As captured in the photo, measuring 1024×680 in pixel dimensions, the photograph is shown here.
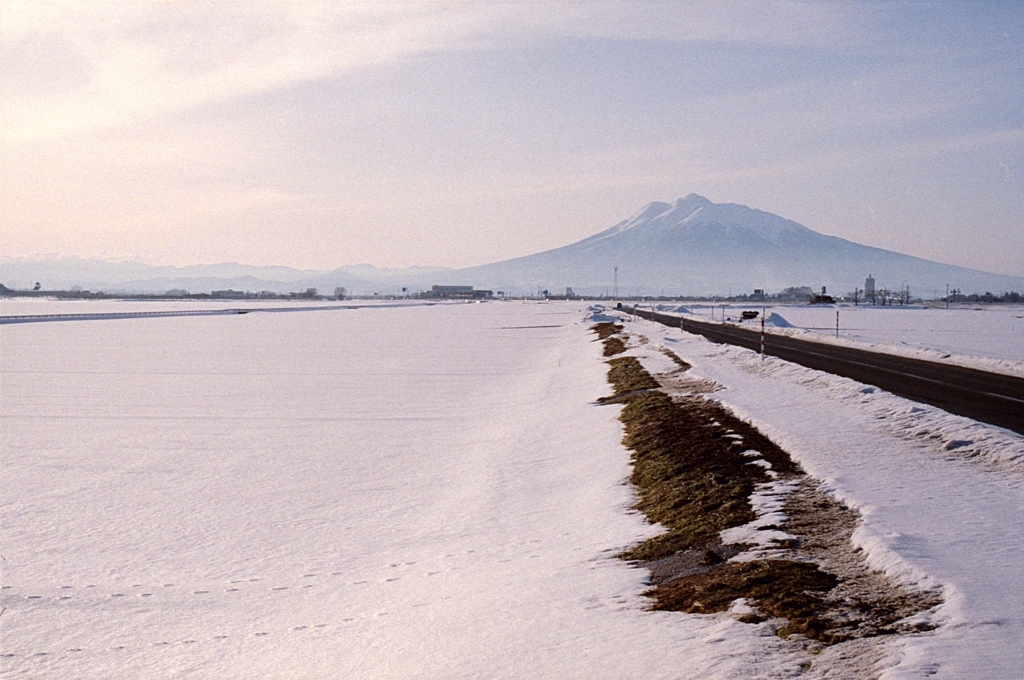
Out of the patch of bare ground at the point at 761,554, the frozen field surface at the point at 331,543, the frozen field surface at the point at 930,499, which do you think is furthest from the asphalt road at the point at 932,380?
the frozen field surface at the point at 331,543

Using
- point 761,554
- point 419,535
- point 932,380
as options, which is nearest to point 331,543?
point 419,535

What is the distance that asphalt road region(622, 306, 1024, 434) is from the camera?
54.1 ft

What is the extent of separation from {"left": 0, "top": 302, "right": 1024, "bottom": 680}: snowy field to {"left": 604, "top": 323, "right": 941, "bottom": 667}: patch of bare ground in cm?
20

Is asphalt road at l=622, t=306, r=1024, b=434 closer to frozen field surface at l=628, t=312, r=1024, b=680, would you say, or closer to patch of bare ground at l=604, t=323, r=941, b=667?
frozen field surface at l=628, t=312, r=1024, b=680

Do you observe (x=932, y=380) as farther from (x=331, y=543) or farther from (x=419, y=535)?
(x=331, y=543)

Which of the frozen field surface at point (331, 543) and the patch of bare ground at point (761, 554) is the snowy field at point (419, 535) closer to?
the frozen field surface at point (331, 543)

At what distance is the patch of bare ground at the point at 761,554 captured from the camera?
6.12m

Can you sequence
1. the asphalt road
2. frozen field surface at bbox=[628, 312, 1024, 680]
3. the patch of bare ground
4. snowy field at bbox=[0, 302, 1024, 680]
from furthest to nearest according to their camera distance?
1. the asphalt road
2. snowy field at bbox=[0, 302, 1024, 680]
3. the patch of bare ground
4. frozen field surface at bbox=[628, 312, 1024, 680]

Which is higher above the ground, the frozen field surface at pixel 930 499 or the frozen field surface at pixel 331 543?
the frozen field surface at pixel 930 499

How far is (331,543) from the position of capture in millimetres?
11094

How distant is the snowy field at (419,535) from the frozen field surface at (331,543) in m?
0.04

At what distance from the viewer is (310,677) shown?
22.2 ft

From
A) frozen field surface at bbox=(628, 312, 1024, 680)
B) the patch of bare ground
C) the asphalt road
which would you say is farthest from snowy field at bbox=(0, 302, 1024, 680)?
the asphalt road

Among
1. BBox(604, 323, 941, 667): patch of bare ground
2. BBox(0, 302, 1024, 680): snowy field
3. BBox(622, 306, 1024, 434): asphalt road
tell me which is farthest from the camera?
BBox(622, 306, 1024, 434): asphalt road
